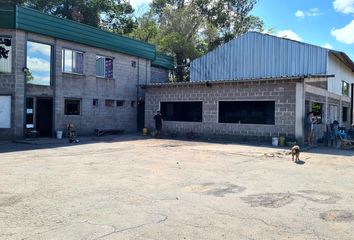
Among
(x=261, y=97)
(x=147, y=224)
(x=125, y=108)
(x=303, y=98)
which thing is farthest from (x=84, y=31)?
(x=147, y=224)

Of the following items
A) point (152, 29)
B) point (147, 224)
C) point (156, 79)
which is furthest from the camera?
point (152, 29)

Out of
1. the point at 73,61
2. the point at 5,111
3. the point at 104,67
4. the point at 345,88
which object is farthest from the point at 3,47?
the point at 345,88

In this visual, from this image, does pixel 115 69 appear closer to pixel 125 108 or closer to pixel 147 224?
pixel 125 108

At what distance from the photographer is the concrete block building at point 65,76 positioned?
18.6 meters

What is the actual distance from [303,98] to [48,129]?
1380 centimetres

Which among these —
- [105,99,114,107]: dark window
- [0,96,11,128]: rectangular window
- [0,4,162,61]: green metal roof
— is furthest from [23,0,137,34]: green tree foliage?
→ [0,96,11,128]: rectangular window

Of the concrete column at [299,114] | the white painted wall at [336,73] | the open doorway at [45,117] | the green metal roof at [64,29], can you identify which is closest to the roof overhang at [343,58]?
the white painted wall at [336,73]

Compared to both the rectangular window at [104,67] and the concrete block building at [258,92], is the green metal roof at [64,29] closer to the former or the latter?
the rectangular window at [104,67]

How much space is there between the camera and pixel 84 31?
2205 cm

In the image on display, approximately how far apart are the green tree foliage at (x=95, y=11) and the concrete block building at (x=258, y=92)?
44.3 ft

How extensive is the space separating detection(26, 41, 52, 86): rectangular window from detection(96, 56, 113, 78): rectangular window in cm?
375

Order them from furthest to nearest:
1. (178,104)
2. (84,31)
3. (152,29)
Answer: (152,29)
(178,104)
(84,31)

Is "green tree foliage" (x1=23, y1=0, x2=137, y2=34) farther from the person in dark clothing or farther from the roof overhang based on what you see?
the roof overhang

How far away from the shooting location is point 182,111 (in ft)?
76.5
